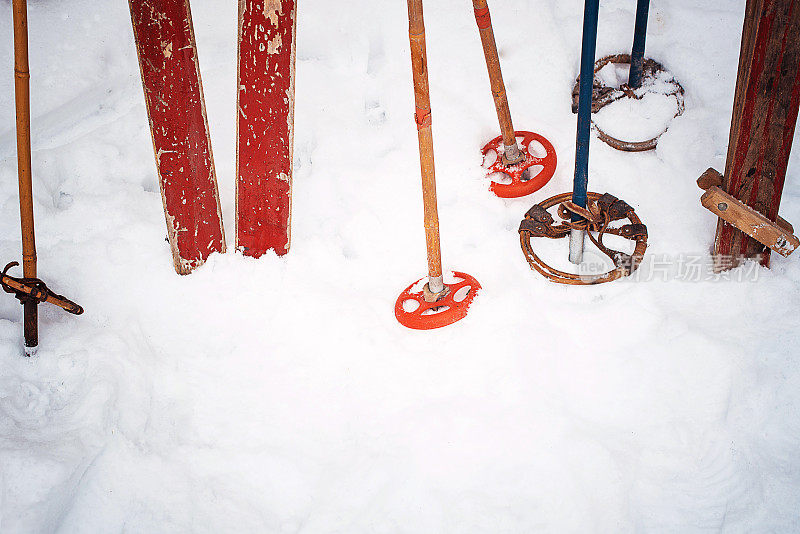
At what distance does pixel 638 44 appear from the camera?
248cm

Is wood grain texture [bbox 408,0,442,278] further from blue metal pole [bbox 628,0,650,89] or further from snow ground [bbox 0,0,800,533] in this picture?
blue metal pole [bbox 628,0,650,89]

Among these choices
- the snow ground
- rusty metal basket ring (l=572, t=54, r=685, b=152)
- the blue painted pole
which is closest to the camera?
the snow ground

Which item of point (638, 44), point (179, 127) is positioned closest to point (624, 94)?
point (638, 44)

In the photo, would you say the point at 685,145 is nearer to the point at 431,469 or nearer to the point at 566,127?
the point at 566,127

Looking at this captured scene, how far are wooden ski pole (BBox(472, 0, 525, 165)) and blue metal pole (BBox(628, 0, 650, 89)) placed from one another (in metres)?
0.56

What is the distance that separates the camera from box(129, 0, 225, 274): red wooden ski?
2070mm

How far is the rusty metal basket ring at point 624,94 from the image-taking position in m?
2.53

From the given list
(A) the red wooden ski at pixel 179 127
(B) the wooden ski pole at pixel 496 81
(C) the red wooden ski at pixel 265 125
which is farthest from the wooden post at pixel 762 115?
(A) the red wooden ski at pixel 179 127

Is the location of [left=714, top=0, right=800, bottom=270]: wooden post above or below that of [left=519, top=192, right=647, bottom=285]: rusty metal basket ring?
above

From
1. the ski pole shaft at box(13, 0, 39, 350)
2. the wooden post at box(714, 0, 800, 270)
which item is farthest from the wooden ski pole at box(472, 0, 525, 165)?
the ski pole shaft at box(13, 0, 39, 350)

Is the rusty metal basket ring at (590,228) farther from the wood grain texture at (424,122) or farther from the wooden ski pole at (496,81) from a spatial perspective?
the wood grain texture at (424,122)

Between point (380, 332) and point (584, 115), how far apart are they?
94 centimetres

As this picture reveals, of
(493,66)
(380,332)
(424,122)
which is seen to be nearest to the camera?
(424,122)

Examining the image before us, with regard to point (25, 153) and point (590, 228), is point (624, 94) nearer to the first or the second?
point (590, 228)
